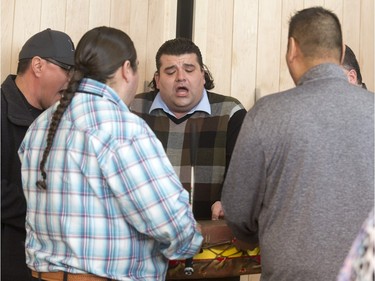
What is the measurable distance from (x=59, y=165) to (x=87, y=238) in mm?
193

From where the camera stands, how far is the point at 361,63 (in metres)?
3.20

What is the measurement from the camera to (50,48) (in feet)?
7.38

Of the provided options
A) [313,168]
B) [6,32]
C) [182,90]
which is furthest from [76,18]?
[313,168]

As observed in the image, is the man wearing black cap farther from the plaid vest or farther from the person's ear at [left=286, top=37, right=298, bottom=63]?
the person's ear at [left=286, top=37, right=298, bottom=63]

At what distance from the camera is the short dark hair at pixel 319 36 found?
5.27ft

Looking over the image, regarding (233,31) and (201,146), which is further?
(233,31)

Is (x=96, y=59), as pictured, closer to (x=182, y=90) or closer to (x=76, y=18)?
(x=182, y=90)

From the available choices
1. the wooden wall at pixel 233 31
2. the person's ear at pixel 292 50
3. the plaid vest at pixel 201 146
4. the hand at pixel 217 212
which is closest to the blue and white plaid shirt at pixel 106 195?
the person's ear at pixel 292 50

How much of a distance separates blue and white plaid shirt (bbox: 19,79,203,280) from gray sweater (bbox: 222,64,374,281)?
0.76 ft

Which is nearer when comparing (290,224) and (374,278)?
(374,278)

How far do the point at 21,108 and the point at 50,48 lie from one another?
0.83 feet

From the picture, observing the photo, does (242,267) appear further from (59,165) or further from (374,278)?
(374,278)

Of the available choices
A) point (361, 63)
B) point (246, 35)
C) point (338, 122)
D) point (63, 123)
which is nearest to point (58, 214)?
point (63, 123)

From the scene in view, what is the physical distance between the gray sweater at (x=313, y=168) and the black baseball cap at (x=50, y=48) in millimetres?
951
